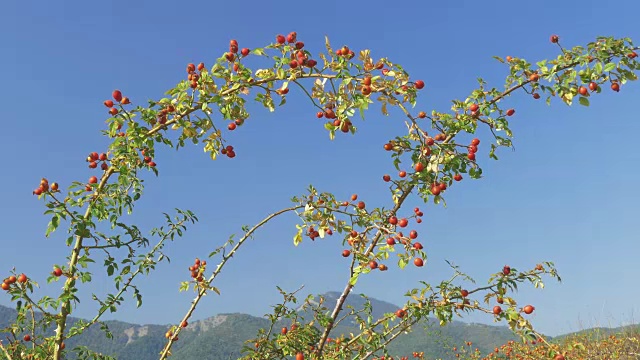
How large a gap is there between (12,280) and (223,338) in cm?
12078

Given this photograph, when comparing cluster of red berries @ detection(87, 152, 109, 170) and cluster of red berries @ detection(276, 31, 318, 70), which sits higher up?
cluster of red berries @ detection(276, 31, 318, 70)

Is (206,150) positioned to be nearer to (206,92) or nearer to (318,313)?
(206,92)

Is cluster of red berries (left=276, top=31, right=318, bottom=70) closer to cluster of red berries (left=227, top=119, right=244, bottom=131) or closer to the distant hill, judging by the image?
cluster of red berries (left=227, top=119, right=244, bottom=131)

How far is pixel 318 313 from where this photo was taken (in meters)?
5.56

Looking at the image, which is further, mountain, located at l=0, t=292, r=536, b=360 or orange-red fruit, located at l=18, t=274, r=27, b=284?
mountain, located at l=0, t=292, r=536, b=360

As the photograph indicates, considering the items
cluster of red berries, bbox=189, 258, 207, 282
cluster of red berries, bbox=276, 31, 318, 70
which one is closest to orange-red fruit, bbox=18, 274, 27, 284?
A: cluster of red berries, bbox=189, 258, 207, 282

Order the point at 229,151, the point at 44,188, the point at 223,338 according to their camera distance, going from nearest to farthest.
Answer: the point at 44,188 < the point at 229,151 < the point at 223,338

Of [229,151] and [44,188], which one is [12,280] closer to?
[44,188]

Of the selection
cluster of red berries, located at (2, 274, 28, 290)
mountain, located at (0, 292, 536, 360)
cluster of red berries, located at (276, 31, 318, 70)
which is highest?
mountain, located at (0, 292, 536, 360)

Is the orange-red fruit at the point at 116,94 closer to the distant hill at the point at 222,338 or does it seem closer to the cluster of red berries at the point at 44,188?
the cluster of red berries at the point at 44,188

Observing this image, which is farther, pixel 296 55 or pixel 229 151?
pixel 229 151

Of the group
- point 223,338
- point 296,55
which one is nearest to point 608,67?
point 296,55

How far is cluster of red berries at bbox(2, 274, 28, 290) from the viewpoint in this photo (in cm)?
462

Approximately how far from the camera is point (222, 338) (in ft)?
389
